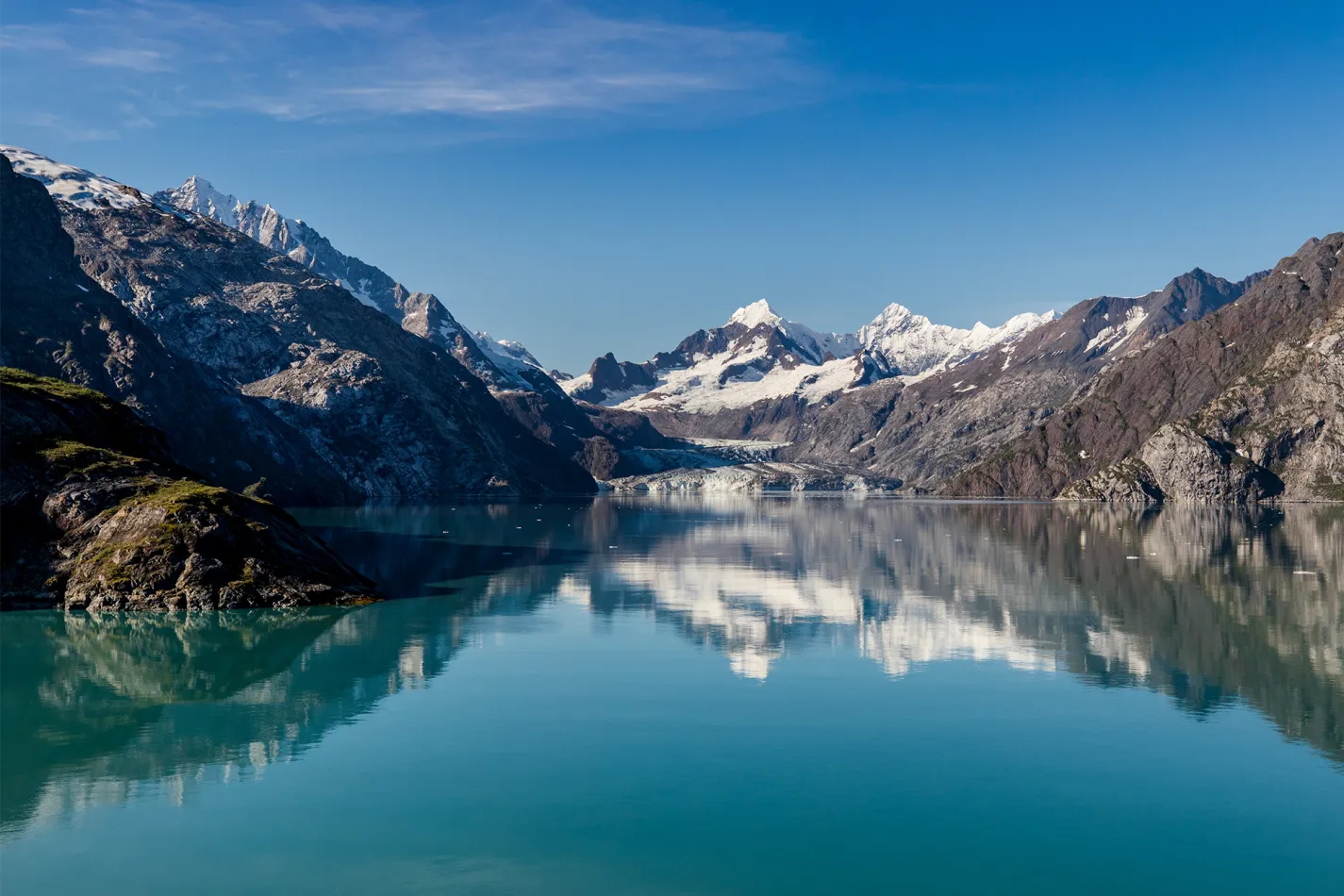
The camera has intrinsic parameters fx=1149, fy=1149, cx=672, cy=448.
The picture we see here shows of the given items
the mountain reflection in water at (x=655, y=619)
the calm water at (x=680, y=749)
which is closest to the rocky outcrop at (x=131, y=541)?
the mountain reflection in water at (x=655, y=619)

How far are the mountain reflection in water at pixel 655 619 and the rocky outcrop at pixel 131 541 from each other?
4138 mm

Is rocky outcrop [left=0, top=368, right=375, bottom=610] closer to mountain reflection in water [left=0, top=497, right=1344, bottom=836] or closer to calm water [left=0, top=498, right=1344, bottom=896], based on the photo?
mountain reflection in water [left=0, top=497, right=1344, bottom=836]

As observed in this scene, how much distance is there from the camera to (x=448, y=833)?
127 feet

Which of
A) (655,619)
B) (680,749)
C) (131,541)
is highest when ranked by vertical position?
(131,541)

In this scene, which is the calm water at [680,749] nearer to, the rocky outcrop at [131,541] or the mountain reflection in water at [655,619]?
the mountain reflection in water at [655,619]

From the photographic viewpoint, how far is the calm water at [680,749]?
119 feet

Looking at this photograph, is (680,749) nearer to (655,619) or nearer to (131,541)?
(655,619)

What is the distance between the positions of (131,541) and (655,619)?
44816 millimetres

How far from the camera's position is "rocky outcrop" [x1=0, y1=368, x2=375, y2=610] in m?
94.6

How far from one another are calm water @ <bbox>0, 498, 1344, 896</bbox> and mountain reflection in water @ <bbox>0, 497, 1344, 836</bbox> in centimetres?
40

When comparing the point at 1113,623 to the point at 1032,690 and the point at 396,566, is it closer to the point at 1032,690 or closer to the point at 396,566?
the point at 1032,690

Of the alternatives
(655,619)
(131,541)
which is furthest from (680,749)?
(131,541)

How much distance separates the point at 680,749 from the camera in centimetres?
5050

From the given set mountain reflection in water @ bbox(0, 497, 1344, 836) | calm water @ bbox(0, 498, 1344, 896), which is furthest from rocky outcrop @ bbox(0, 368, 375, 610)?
calm water @ bbox(0, 498, 1344, 896)
